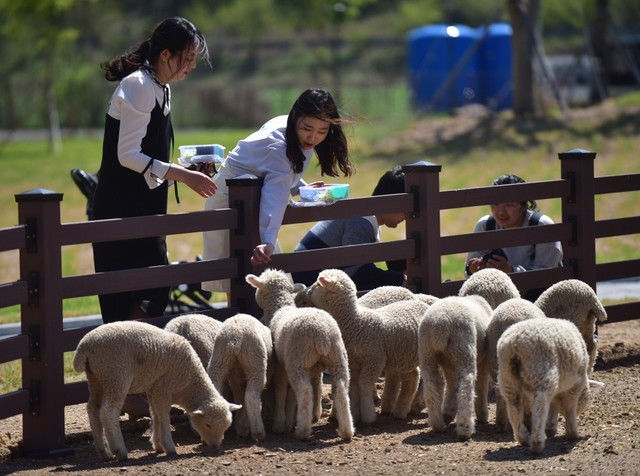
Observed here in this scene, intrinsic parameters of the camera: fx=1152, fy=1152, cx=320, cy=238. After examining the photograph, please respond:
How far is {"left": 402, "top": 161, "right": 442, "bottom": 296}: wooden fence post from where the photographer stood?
7.62m

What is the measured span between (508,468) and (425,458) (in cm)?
48

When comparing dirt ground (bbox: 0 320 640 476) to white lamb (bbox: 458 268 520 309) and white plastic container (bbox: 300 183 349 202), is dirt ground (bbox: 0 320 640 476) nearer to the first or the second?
white lamb (bbox: 458 268 520 309)

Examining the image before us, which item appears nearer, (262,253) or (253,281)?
(253,281)

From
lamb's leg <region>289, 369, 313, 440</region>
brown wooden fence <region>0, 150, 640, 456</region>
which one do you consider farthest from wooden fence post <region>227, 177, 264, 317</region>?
lamb's leg <region>289, 369, 313, 440</region>

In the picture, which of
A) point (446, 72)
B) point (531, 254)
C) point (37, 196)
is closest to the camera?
point (37, 196)

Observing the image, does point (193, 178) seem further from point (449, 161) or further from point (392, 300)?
point (449, 161)

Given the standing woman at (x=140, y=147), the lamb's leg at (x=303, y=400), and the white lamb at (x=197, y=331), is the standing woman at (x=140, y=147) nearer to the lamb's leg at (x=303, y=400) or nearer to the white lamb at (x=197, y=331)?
the white lamb at (x=197, y=331)

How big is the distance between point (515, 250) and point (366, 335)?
8.80ft

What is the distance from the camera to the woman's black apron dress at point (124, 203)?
676 cm

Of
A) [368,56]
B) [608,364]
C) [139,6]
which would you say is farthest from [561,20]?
[608,364]

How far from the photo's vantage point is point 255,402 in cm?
611

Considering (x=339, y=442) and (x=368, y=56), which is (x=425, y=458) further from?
(x=368, y=56)

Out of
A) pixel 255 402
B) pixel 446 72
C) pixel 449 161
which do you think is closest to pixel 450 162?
pixel 449 161

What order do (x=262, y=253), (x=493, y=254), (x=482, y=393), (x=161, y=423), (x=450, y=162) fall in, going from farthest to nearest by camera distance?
(x=450, y=162), (x=493, y=254), (x=262, y=253), (x=482, y=393), (x=161, y=423)
